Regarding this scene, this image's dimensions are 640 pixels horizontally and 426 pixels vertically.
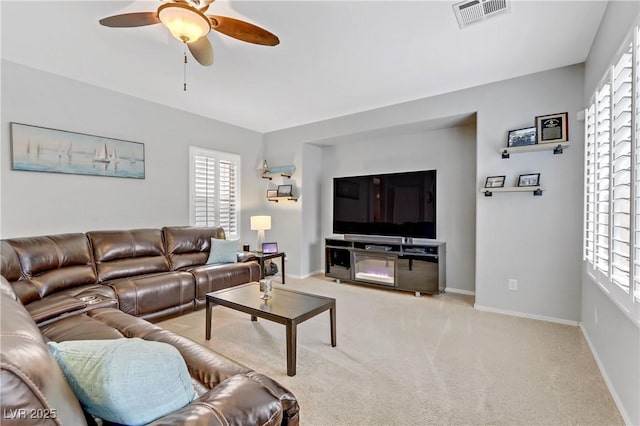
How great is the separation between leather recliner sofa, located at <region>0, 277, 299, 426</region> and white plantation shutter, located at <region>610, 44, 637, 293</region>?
207 cm

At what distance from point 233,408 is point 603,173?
2.90m

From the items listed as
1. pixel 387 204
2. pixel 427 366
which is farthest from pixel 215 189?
pixel 427 366

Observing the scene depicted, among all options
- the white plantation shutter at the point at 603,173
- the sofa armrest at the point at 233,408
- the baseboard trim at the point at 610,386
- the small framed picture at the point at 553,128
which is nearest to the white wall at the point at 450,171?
the small framed picture at the point at 553,128

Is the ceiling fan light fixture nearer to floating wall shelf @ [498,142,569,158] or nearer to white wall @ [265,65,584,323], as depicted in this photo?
white wall @ [265,65,584,323]

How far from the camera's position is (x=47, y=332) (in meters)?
1.83

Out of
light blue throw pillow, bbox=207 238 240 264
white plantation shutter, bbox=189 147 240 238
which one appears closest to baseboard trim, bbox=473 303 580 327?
light blue throw pillow, bbox=207 238 240 264

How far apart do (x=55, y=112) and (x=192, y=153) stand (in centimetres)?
166

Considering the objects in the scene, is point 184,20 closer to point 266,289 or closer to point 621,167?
point 266,289

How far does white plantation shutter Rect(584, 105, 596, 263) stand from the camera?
8.47 feet

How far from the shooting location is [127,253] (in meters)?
3.52

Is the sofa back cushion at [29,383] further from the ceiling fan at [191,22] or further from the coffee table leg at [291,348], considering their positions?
the ceiling fan at [191,22]

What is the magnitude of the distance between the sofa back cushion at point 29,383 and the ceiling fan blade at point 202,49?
2054mm

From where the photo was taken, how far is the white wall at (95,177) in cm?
315

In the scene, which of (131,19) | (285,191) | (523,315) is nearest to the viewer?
(131,19)
